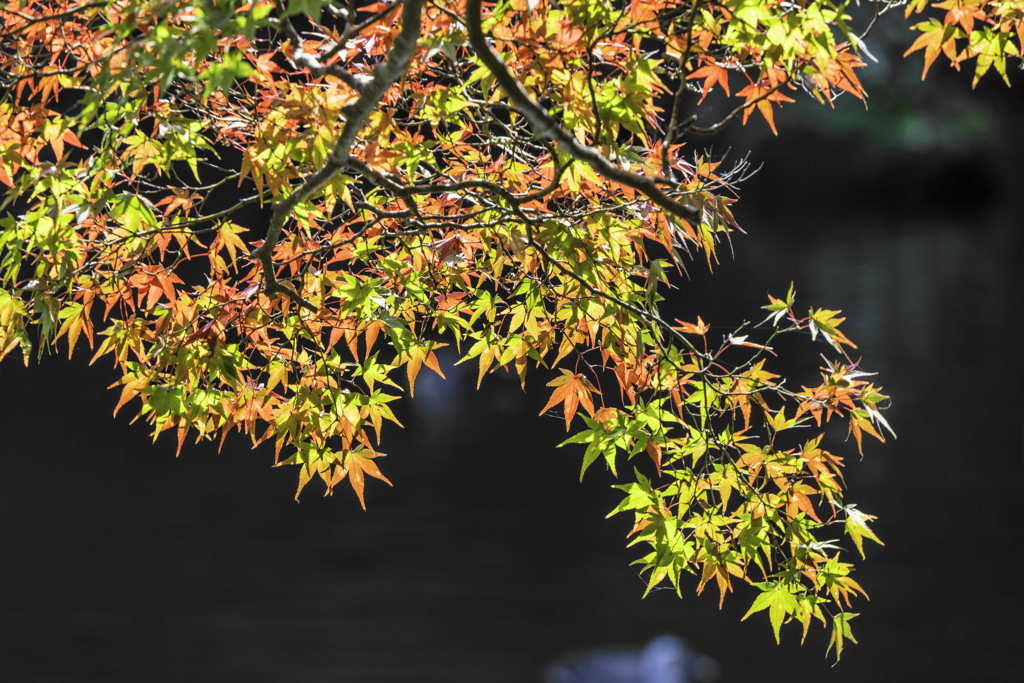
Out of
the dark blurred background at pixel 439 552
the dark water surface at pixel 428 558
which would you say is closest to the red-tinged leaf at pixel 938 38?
the dark blurred background at pixel 439 552

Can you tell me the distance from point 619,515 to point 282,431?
502 centimetres

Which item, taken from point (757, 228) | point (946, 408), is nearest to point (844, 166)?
point (757, 228)

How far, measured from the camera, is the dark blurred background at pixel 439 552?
207 inches

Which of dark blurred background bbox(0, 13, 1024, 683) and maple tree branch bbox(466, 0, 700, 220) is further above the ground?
maple tree branch bbox(466, 0, 700, 220)

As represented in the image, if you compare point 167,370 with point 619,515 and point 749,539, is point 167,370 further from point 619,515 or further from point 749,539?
point 619,515

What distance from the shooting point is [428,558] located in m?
6.19

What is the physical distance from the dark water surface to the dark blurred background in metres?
0.02

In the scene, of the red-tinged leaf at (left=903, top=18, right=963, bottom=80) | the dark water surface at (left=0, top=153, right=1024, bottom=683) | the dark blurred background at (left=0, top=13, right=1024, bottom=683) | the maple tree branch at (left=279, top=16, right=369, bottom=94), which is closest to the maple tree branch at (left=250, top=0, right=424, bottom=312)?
the maple tree branch at (left=279, top=16, right=369, bottom=94)

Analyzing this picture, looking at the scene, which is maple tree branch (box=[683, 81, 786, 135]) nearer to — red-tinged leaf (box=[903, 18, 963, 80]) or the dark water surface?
red-tinged leaf (box=[903, 18, 963, 80])

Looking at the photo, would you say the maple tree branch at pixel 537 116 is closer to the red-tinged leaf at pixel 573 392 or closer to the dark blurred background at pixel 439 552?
the red-tinged leaf at pixel 573 392

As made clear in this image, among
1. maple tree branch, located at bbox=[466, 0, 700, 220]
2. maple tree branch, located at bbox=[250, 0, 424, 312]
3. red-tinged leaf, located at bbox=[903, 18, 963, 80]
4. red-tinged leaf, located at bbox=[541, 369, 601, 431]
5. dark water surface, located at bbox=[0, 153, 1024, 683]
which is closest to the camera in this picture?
maple tree branch, located at bbox=[250, 0, 424, 312]

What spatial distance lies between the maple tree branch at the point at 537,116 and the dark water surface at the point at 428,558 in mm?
3893

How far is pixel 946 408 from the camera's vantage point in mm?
8492

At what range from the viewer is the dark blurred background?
17.2ft
